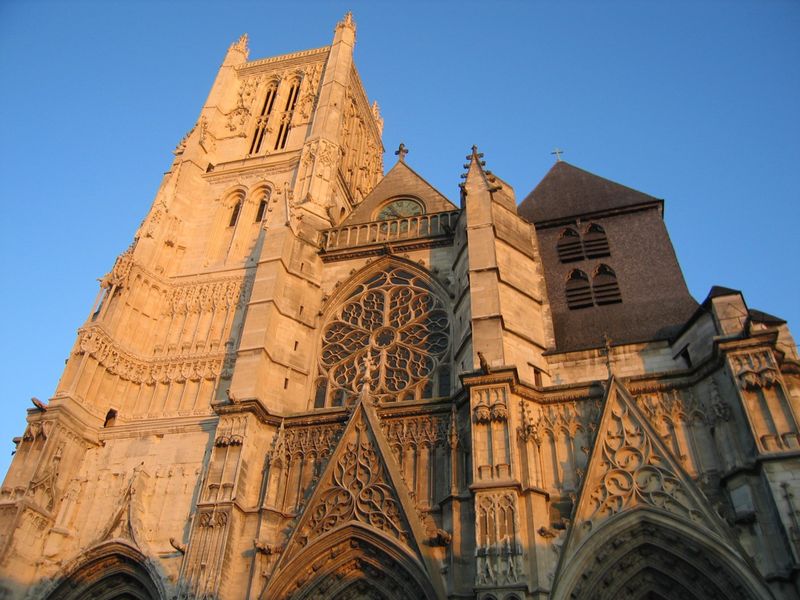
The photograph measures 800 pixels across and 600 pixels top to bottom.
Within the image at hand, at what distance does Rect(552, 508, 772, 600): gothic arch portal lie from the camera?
892 centimetres

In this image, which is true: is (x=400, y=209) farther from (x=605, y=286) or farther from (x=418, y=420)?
(x=418, y=420)

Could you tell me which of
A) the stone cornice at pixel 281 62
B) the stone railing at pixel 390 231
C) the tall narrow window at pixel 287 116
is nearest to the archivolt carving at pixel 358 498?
the stone railing at pixel 390 231

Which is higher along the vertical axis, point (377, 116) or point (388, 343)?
point (377, 116)

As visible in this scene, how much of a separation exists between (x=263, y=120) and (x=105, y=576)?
14.7m

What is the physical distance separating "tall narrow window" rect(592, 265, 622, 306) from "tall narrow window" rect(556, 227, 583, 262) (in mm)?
669

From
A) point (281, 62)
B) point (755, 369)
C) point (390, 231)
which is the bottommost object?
point (755, 369)

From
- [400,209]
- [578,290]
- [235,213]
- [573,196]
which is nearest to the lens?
[578,290]

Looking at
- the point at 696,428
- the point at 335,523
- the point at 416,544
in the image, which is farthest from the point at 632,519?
the point at 335,523

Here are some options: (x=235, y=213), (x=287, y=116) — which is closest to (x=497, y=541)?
(x=235, y=213)

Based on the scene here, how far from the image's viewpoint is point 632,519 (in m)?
9.52

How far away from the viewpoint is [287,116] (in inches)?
863

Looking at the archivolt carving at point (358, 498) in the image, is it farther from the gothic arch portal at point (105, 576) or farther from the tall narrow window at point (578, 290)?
the tall narrow window at point (578, 290)

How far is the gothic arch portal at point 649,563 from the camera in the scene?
351 inches

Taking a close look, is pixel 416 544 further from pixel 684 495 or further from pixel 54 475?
pixel 54 475
